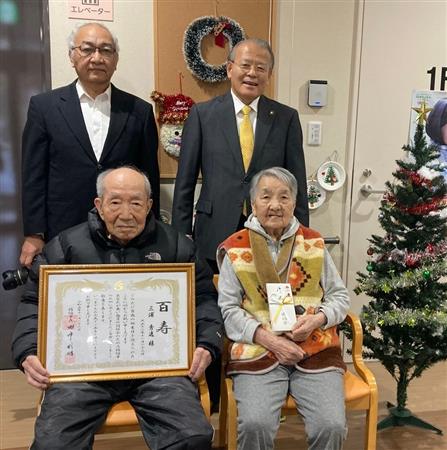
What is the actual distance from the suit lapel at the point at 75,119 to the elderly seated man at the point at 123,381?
44 centimetres

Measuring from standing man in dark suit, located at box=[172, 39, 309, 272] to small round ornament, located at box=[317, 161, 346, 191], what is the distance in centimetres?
68

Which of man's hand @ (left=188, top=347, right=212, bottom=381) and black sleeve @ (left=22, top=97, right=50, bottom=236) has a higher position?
black sleeve @ (left=22, top=97, right=50, bottom=236)

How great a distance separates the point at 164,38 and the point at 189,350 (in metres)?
1.72

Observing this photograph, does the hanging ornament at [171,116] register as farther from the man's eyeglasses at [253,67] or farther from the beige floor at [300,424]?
the beige floor at [300,424]

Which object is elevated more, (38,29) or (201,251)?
(38,29)

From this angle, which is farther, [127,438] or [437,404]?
[437,404]

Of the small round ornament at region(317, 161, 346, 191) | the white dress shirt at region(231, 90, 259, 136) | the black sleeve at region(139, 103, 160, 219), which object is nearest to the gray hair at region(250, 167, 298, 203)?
the white dress shirt at region(231, 90, 259, 136)

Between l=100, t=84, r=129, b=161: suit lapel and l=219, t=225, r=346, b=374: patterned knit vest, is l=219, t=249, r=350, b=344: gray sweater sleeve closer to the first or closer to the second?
l=219, t=225, r=346, b=374: patterned knit vest

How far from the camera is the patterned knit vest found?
1.82m

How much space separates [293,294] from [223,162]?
684 millimetres

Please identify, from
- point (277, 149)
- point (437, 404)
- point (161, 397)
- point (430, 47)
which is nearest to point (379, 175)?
point (430, 47)

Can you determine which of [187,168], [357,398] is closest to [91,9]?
[187,168]

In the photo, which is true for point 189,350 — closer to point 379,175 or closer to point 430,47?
point 379,175

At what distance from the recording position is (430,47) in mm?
2938
